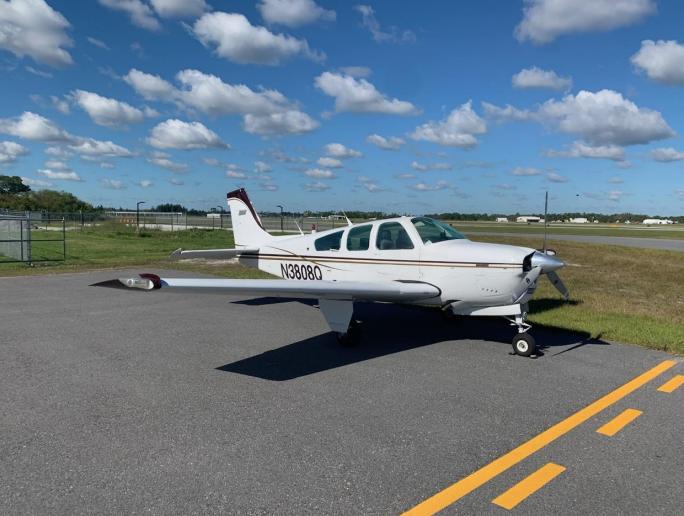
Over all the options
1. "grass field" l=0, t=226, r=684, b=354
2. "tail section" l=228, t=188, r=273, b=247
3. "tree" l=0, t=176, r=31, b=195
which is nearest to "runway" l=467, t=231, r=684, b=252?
"grass field" l=0, t=226, r=684, b=354

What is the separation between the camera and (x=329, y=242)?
29.9 feet

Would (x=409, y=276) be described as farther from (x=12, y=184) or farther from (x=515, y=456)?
(x=12, y=184)

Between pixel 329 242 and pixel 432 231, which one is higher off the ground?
pixel 432 231

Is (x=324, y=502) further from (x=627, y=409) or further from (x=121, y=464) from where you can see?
(x=627, y=409)

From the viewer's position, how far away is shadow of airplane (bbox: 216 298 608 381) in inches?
250

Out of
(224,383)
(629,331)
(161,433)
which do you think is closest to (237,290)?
(224,383)

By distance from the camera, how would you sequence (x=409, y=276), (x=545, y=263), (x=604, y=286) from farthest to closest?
(x=604, y=286) < (x=409, y=276) < (x=545, y=263)

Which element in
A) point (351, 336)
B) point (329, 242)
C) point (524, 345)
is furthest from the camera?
point (329, 242)

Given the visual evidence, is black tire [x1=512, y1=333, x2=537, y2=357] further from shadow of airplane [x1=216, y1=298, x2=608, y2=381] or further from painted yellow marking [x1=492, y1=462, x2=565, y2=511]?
painted yellow marking [x1=492, y1=462, x2=565, y2=511]

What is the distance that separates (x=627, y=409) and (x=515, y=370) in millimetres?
1475

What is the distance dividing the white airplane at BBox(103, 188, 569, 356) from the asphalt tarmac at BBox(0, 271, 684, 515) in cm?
69

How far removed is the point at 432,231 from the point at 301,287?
2587 mm

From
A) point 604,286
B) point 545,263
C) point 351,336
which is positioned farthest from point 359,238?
point 604,286

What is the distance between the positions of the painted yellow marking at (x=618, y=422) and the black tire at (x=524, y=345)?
1.89 meters
